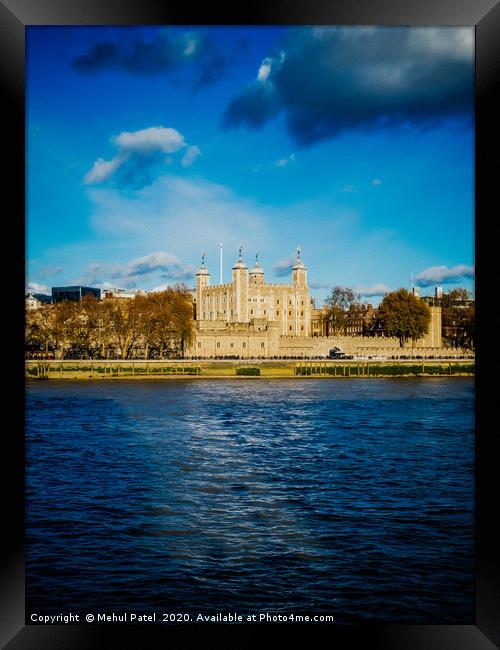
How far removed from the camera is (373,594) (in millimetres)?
7523

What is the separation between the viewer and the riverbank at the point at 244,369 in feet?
138

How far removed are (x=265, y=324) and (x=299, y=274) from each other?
16.1 metres

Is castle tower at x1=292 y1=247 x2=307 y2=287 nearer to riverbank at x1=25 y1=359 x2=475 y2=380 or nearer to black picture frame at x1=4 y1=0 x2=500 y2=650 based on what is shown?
riverbank at x1=25 y1=359 x2=475 y2=380

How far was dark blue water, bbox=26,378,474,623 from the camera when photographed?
7.46 m

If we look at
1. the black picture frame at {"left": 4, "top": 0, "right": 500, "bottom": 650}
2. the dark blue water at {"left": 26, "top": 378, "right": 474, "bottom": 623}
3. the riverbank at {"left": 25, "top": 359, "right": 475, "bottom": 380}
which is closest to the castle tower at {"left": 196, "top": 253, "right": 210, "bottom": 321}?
the riverbank at {"left": 25, "top": 359, "right": 475, "bottom": 380}

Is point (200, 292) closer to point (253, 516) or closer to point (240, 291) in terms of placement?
point (240, 291)

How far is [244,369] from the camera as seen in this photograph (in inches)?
1764

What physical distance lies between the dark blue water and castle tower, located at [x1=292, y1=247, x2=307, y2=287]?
4600 cm

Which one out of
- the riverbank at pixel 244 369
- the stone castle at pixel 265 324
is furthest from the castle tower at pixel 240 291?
the riverbank at pixel 244 369
